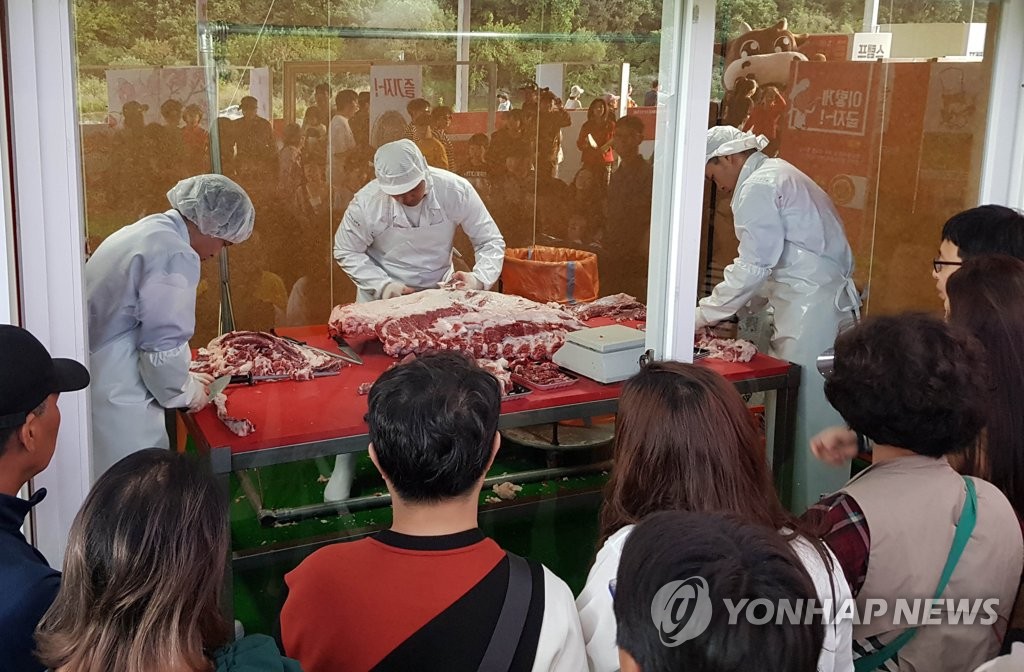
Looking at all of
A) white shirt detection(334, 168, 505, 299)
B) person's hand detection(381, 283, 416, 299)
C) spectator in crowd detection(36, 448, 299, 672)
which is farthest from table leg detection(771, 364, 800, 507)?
spectator in crowd detection(36, 448, 299, 672)

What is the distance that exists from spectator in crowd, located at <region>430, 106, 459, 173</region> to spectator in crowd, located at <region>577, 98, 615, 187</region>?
664 mm

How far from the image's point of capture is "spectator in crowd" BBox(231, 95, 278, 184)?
3.55 metres

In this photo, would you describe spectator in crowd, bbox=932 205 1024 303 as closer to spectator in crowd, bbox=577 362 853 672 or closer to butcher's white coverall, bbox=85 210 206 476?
spectator in crowd, bbox=577 362 853 672

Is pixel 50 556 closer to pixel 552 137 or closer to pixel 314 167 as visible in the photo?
pixel 314 167

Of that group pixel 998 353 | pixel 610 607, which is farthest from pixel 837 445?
pixel 610 607

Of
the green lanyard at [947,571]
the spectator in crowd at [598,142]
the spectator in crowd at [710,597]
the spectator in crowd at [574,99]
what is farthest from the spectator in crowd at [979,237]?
the spectator in crowd at [710,597]

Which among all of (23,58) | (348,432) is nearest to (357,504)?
(348,432)

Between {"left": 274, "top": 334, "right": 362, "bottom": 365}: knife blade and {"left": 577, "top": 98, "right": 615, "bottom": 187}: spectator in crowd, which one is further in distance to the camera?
{"left": 577, "top": 98, "right": 615, "bottom": 187}: spectator in crowd

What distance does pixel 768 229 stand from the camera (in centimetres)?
393

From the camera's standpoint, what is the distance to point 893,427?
5.90 ft

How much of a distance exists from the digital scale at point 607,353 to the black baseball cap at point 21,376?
1.97 metres

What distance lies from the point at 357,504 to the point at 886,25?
3200mm

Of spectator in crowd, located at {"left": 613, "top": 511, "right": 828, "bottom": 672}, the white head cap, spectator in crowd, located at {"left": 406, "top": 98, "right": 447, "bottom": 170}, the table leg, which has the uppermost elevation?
spectator in crowd, located at {"left": 406, "top": 98, "right": 447, "bottom": 170}

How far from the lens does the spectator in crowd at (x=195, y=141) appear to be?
337 cm
